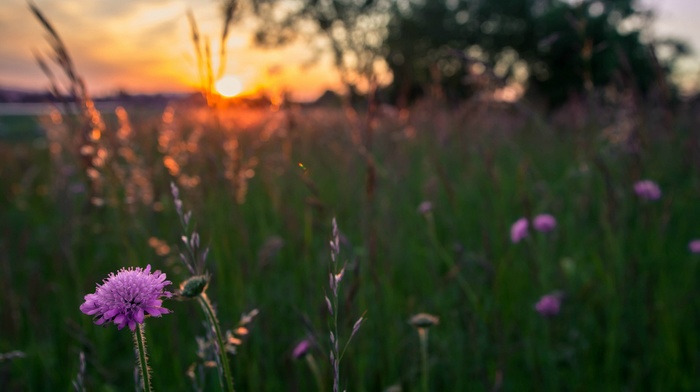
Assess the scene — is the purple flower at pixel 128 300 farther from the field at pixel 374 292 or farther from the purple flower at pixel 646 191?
the purple flower at pixel 646 191

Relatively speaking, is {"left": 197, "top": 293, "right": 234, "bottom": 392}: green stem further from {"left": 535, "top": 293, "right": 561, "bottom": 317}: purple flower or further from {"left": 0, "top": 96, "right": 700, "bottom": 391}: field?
{"left": 535, "top": 293, "right": 561, "bottom": 317}: purple flower

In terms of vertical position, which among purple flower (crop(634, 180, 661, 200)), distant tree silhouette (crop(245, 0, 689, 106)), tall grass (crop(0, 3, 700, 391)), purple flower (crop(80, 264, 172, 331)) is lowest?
tall grass (crop(0, 3, 700, 391))

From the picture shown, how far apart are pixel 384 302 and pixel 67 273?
1466mm

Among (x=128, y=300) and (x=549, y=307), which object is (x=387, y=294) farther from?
(x=128, y=300)

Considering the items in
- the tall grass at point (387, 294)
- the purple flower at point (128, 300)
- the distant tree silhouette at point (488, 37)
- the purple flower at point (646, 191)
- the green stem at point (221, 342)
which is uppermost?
the distant tree silhouette at point (488, 37)

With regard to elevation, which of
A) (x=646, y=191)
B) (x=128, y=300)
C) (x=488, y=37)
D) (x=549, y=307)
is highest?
(x=488, y=37)

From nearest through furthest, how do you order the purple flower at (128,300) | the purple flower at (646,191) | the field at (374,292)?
the purple flower at (128,300)
the field at (374,292)
the purple flower at (646,191)

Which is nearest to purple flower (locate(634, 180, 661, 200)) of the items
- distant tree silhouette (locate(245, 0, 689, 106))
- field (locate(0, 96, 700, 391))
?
field (locate(0, 96, 700, 391))

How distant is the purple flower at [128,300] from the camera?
1.59 ft

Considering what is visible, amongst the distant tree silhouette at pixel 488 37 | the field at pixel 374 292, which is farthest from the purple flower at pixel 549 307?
the distant tree silhouette at pixel 488 37

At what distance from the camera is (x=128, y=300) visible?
0.50 meters

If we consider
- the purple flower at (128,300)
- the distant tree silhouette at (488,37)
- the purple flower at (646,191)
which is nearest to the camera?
the purple flower at (128,300)

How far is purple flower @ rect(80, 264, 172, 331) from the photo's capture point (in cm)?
49

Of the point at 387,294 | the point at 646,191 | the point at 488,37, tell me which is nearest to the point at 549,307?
the point at 387,294
